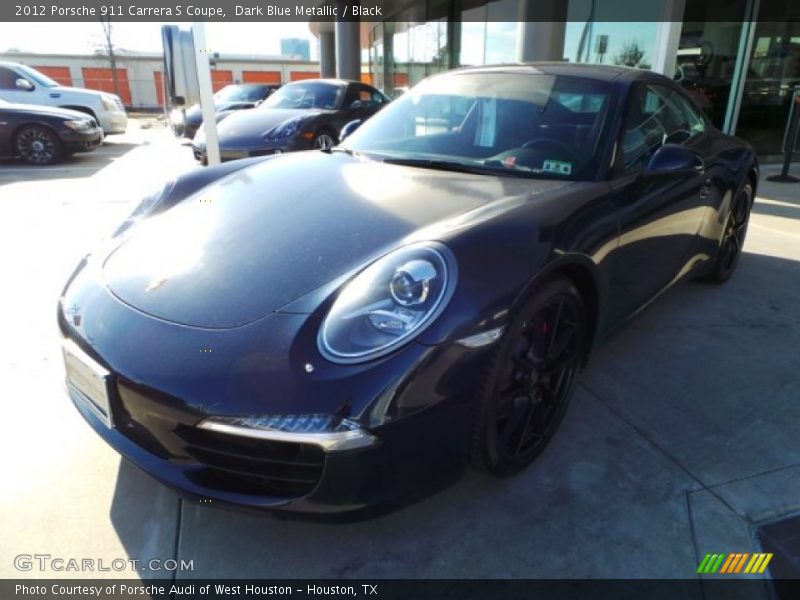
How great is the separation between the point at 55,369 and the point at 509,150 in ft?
7.54

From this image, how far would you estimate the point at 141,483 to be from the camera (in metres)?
1.98

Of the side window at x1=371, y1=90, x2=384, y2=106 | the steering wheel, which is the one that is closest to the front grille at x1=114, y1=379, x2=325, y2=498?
the steering wheel

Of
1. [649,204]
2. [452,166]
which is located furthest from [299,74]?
[649,204]

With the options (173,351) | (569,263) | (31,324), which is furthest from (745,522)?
(31,324)

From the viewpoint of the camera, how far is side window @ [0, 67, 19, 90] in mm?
10820

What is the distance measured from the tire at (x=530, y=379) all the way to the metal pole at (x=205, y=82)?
3547 mm

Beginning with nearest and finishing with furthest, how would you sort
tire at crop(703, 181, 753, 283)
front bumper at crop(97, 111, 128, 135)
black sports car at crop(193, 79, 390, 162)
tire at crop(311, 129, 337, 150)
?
tire at crop(703, 181, 753, 283) < black sports car at crop(193, 79, 390, 162) < tire at crop(311, 129, 337, 150) < front bumper at crop(97, 111, 128, 135)

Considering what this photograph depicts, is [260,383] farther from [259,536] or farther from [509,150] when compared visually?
[509,150]

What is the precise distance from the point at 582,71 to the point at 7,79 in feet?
39.3

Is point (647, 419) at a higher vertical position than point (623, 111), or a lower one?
lower

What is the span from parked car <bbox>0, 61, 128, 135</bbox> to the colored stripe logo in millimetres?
11861

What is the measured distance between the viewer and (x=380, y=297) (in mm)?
1625

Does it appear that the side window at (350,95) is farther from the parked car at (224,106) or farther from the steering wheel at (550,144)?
the steering wheel at (550,144)

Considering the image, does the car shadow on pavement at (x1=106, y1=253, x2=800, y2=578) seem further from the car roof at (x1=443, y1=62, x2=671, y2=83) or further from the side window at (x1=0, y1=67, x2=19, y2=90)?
the side window at (x1=0, y1=67, x2=19, y2=90)
